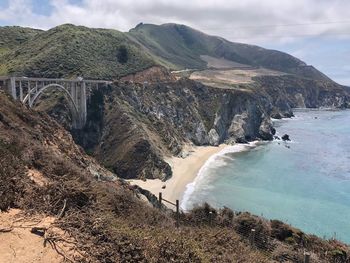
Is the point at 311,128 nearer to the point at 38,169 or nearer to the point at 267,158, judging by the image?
the point at 267,158

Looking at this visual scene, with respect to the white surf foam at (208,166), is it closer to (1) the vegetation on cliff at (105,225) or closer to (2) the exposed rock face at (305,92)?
(1) the vegetation on cliff at (105,225)

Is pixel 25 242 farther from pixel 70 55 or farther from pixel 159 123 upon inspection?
pixel 70 55

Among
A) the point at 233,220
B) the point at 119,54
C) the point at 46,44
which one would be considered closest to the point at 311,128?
the point at 119,54

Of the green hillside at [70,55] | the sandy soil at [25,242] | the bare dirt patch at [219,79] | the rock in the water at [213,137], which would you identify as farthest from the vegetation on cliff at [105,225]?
the bare dirt patch at [219,79]

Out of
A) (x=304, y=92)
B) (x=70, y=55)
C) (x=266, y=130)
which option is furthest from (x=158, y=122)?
(x=304, y=92)

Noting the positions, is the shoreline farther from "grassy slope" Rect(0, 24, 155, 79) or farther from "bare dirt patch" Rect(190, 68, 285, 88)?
"bare dirt patch" Rect(190, 68, 285, 88)

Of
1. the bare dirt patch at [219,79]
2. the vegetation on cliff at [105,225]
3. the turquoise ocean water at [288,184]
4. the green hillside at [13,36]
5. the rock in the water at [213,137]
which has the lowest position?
the turquoise ocean water at [288,184]
